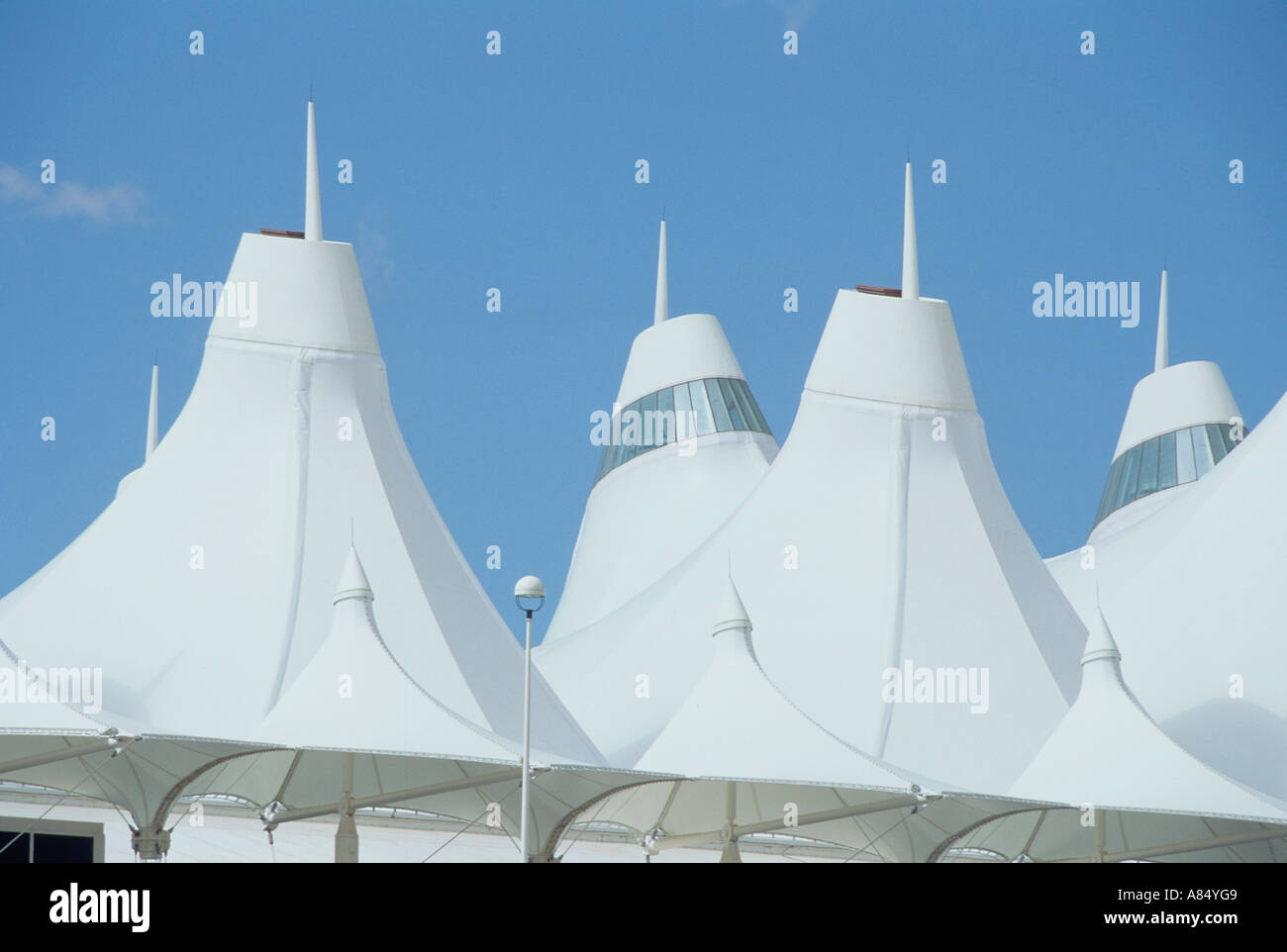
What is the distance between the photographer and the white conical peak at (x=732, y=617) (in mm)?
26500

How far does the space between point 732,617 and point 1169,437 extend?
893 inches

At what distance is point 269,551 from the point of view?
28.4 meters

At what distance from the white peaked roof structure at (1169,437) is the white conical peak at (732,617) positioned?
70.3ft

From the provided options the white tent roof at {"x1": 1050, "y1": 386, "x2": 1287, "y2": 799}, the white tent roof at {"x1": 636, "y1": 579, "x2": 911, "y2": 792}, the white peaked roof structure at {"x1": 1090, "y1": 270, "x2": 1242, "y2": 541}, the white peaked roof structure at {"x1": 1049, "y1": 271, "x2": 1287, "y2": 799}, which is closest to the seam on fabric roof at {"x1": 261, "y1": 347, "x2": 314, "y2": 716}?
the white tent roof at {"x1": 636, "y1": 579, "x2": 911, "y2": 792}

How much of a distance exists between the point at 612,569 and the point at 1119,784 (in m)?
22.9

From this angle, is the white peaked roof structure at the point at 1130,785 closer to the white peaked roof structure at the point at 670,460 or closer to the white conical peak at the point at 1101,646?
the white conical peak at the point at 1101,646

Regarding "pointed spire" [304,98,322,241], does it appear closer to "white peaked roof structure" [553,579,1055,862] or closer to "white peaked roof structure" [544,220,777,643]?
"white peaked roof structure" [553,579,1055,862]

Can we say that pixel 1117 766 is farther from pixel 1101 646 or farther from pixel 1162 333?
pixel 1162 333

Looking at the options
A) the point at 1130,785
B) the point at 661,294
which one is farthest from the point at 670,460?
the point at 1130,785

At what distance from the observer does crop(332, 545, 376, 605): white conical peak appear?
83.9ft

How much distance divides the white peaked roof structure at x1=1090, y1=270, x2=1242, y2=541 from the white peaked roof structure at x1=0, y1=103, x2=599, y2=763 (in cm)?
2194
